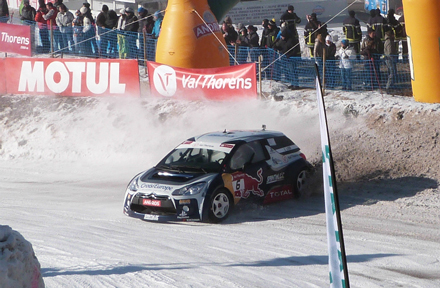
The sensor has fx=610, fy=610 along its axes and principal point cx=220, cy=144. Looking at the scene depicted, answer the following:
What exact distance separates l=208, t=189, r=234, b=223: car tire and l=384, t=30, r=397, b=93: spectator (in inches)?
327

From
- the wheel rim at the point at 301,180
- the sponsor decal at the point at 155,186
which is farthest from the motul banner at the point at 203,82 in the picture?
the sponsor decal at the point at 155,186

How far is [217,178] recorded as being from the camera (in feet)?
31.8

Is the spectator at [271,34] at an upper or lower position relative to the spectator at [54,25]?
lower

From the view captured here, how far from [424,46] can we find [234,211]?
23.2ft

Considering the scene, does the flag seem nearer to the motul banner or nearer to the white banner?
the white banner

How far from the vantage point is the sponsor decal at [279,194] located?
34.6ft

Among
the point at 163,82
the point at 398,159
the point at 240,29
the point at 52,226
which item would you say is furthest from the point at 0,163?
the point at 398,159

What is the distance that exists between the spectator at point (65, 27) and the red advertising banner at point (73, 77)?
8.19 ft

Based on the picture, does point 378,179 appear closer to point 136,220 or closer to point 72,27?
point 136,220

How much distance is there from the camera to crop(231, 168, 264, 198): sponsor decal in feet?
32.7

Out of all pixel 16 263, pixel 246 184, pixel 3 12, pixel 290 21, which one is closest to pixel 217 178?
pixel 246 184

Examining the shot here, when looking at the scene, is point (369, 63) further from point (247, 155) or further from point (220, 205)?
point (220, 205)

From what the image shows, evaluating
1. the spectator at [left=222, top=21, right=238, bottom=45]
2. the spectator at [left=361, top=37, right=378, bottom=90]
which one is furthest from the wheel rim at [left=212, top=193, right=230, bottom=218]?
the spectator at [left=222, top=21, right=238, bottom=45]

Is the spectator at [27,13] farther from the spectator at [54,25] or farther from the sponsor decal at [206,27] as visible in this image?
the sponsor decal at [206,27]
